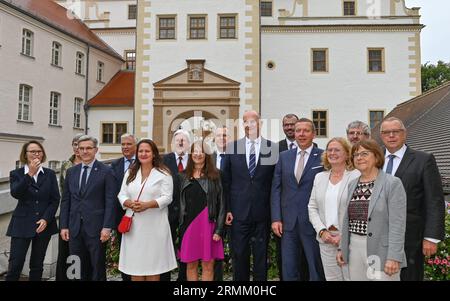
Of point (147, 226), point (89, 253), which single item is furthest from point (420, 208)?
point (89, 253)

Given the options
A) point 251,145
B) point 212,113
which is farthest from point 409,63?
point 251,145

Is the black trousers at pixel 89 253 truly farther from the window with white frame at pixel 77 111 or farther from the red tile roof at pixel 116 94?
the window with white frame at pixel 77 111

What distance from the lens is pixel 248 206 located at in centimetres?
460

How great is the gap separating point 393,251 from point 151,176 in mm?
2363

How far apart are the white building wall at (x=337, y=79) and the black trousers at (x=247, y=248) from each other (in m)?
17.6

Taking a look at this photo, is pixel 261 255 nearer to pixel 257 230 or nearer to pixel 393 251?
pixel 257 230

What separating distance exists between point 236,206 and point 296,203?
26.3 inches

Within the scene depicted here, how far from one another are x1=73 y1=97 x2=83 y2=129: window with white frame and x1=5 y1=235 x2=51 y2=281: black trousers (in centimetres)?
1951

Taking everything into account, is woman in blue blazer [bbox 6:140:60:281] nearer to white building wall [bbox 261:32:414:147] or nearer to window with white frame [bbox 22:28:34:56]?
window with white frame [bbox 22:28:34:56]

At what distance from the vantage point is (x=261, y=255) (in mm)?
4664

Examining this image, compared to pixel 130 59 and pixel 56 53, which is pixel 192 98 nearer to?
pixel 56 53

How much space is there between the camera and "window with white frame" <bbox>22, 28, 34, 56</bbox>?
64.3 ft

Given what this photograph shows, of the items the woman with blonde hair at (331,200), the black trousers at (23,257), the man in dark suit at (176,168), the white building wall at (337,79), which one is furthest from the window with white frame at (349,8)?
the black trousers at (23,257)

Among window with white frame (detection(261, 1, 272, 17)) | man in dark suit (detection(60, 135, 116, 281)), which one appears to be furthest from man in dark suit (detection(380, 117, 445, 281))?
window with white frame (detection(261, 1, 272, 17))
